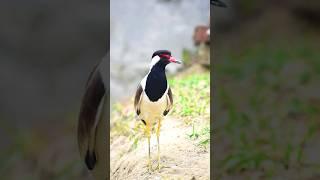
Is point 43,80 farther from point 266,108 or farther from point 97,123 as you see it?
point 266,108

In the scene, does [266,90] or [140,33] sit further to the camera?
[266,90]

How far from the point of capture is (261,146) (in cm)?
173

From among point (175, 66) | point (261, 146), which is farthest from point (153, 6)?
point (261, 146)

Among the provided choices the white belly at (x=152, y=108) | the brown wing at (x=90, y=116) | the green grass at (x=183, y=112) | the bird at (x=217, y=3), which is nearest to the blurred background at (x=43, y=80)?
the brown wing at (x=90, y=116)

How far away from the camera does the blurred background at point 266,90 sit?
170 cm

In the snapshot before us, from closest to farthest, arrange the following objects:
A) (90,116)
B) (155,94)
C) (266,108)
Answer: (155,94)
(90,116)
(266,108)

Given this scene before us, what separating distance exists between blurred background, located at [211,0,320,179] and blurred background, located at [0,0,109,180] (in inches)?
20.2

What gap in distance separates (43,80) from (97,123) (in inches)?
13.5

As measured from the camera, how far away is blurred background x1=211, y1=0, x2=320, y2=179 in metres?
1.70

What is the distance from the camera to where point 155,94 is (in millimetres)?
1560

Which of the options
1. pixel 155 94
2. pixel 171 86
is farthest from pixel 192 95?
pixel 155 94

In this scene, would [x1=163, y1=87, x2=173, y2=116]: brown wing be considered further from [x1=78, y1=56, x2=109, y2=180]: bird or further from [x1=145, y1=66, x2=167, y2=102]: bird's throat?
[x1=78, y1=56, x2=109, y2=180]: bird

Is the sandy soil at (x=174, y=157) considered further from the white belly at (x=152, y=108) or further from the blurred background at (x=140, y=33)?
the blurred background at (x=140, y=33)

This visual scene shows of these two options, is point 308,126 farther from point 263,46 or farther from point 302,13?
point 302,13
